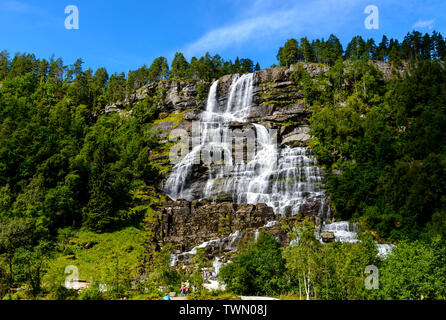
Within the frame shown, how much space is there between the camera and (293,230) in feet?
122

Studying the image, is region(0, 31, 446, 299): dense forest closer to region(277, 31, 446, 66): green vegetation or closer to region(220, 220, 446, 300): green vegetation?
region(220, 220, 446, 300): green vegetation

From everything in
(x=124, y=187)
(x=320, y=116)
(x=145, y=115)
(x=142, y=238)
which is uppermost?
(x=145, y=115)

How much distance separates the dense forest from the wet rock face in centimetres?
376

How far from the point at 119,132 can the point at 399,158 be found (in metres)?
63.9

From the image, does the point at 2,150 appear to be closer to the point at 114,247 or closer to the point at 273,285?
the point at 114,247

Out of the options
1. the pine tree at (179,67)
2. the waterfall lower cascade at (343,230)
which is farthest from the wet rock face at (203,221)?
the pine tree at (179,67)

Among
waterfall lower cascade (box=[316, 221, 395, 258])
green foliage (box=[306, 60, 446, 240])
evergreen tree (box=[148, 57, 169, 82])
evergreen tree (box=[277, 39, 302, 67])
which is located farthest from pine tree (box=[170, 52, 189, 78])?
waterfall lower cascade (box=[316, 221, 395, 258])

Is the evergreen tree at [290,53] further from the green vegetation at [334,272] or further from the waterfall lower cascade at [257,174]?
the green vegetation at [334,272]

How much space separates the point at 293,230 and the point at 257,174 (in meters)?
24.0

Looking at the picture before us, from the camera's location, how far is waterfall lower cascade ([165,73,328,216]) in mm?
53562

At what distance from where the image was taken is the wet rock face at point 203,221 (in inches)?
1863

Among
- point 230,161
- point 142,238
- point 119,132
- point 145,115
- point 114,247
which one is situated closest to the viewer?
point 114,247

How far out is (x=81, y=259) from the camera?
137 feet
